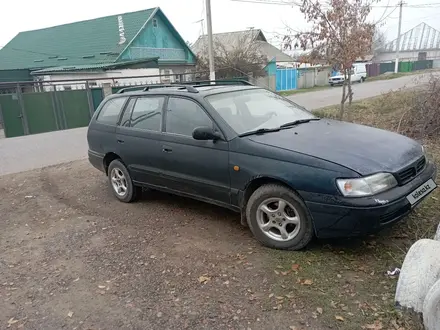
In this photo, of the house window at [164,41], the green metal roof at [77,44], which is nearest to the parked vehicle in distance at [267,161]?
the green metal roof at [77,44]

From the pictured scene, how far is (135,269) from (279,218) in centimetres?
150

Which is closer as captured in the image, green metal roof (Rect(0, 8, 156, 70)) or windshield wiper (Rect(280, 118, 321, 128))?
windshield wiper (Rect(280, 118, 321, 128))

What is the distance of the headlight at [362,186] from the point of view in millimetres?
3379

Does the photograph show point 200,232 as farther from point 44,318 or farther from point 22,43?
point 22,43

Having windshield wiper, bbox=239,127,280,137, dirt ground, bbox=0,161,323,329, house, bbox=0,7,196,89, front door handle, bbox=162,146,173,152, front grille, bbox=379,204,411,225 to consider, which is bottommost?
dirt ground, bbox=0,161,323,329

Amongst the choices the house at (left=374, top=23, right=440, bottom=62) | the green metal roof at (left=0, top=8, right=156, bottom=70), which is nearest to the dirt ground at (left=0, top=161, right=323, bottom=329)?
the green metal roof at (left=0, top=8, right=156, bottom=70)

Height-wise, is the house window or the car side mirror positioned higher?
the house window

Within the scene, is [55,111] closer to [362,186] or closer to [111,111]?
[111,111]

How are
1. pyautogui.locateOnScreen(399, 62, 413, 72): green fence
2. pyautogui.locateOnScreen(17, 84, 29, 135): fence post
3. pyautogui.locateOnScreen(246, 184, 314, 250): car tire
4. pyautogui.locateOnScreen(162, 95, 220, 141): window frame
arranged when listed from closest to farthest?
pyautogui.locateOnScreen(246, 184, 314, 250): car tire, pyautogui.locateOnScreen(162, 95, 220, 141): window frame, pyautogui.locateOnScreen(17, 84, 29, 135): fence post, pyautogui.locateOnScreen(399, 62, 413, 72): green fence

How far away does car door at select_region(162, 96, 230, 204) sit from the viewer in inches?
169

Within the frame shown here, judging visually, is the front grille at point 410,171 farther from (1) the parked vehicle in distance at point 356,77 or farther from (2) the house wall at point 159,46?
(1) the parked vehicle in distance at point 356,77

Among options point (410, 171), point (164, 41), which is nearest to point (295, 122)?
point (410, 171)

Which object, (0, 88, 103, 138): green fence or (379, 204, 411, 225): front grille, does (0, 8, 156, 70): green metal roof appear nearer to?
(0, 88, 103, 138): green fence

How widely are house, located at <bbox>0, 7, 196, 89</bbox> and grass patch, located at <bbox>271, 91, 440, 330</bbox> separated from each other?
64.8ft
